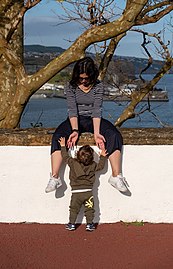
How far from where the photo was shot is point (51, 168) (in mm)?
7176

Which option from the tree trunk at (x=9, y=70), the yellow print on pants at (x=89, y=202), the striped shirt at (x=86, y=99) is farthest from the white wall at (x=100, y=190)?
the tree trunk at (x=9, y=70)

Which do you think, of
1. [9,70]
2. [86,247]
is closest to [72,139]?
[86,247]

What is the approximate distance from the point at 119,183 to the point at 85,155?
0.48m

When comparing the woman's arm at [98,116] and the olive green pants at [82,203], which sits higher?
the woman's arm at [98,116]

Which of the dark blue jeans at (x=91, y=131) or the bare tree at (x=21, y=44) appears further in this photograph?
the bare tree at (x=21, y=44)

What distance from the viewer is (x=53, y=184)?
699 cm

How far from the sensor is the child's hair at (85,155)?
687 centimetres

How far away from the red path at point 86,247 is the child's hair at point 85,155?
0.77 m

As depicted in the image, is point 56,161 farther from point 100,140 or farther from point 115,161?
point 115,161

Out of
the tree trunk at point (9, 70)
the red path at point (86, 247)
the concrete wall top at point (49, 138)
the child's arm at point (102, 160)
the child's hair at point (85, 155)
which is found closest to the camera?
the red path at point (86, 247)

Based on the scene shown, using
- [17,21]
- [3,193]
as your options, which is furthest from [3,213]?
[17,21]

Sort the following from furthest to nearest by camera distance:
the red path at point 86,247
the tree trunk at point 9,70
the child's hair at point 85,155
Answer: the tree trunk at point 9,70 → the child's hair at point 85,155 → the red path at point 86,247

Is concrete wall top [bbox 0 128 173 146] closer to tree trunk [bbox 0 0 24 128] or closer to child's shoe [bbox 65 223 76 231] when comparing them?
child's shoe [bbox 65 223 76 231]

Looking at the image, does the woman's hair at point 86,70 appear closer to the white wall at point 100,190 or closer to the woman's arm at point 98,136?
the woman's arm at point 98,136
